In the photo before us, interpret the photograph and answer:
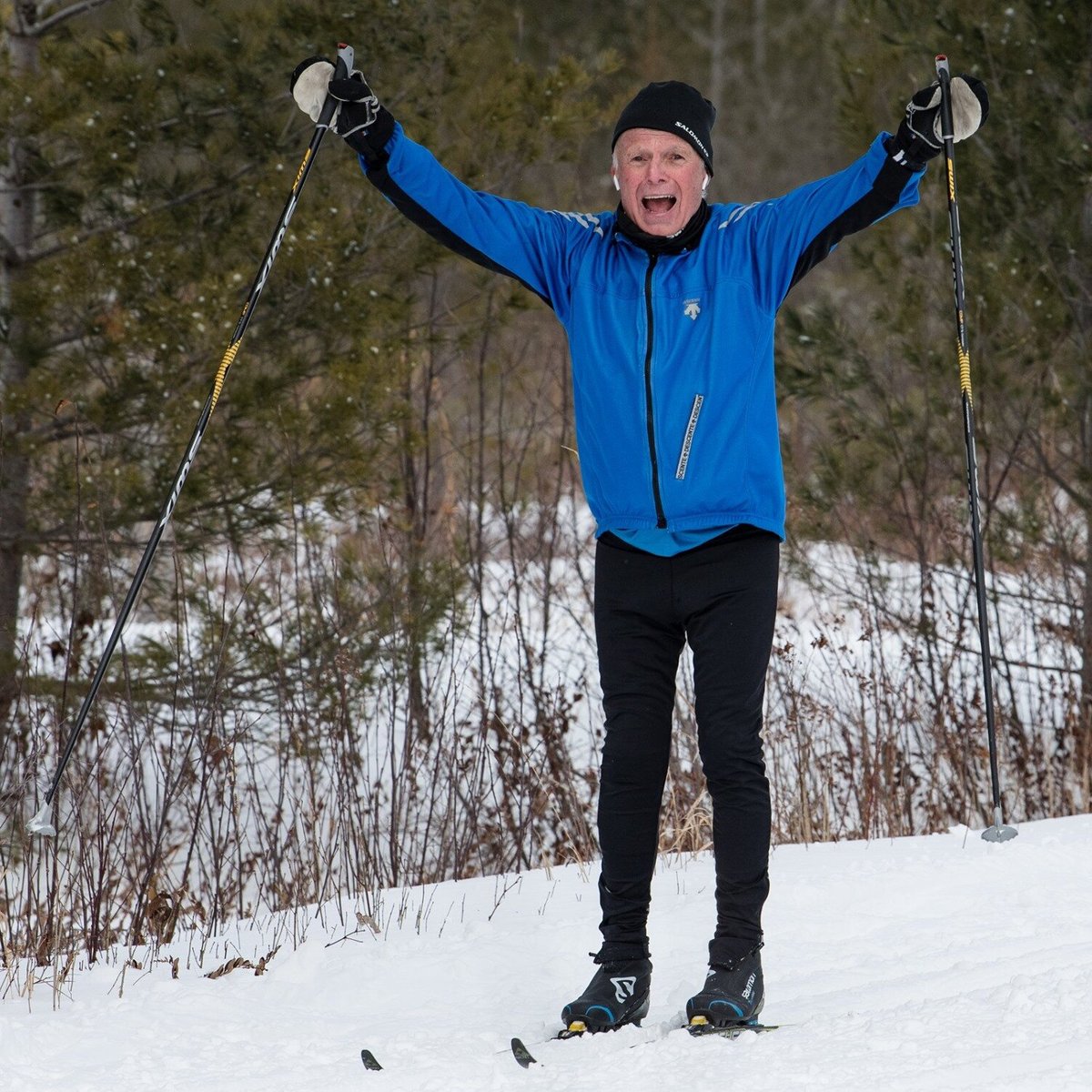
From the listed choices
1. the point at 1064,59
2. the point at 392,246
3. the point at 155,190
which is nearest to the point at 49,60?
the point at 155,190

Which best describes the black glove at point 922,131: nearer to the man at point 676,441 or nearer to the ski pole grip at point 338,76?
the man at point 676,441

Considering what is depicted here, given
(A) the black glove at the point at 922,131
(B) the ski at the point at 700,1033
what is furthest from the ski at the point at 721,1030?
(A) the black glove at the point at 922,131

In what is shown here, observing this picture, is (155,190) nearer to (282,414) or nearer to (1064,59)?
(282,414)

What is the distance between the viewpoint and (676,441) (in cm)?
249

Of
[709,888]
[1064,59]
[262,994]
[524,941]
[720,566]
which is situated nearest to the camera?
[720,566]

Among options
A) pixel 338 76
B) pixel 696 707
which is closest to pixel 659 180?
pixel 338 76

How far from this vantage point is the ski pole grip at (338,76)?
→ 2.68 metres

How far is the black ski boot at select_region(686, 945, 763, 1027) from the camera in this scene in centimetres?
238

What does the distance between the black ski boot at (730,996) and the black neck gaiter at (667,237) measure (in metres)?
1.33

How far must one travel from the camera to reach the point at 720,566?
2.51 meters

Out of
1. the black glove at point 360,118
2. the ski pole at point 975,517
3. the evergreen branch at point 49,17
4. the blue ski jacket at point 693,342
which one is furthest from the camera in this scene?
the evergreen branch at point 49,17

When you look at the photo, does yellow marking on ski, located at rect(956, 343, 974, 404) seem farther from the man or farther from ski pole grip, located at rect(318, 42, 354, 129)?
ski pole grip, located at rect(318, 42, 354, 129)

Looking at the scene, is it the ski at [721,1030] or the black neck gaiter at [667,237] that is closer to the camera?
the ski at [721,1030]

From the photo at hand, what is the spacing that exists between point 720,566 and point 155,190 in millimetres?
3141
